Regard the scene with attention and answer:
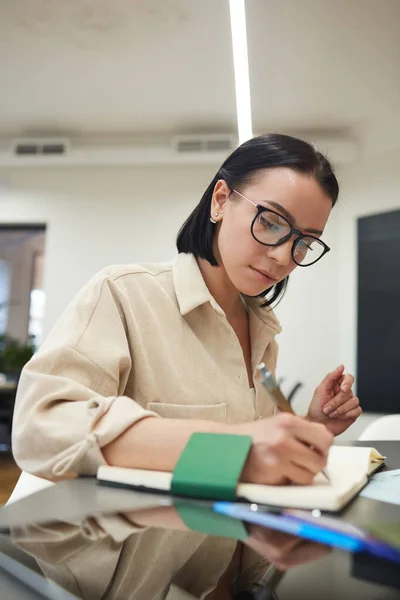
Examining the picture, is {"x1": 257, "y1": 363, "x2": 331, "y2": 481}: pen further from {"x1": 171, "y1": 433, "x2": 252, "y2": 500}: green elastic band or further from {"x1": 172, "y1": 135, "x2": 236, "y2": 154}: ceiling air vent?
{"x1": 172, "y1": 135, "x2": 236, "y2": 154}: ceiling air vent

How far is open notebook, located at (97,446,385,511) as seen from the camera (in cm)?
54

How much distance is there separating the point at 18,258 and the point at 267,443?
720 centimetres

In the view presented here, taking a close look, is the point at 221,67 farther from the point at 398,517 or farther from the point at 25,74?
the point at 398,517

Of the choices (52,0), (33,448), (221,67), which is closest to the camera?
(33,448)

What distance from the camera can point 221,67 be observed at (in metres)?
4.08

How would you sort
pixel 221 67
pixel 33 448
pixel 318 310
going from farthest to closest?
pixel 318 310 → pixel 221 67 → pixel 33 448

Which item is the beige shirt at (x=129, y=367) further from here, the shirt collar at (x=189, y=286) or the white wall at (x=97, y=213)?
the white wall at (x=97, y=213)

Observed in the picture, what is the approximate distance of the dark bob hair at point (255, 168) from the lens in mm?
1082

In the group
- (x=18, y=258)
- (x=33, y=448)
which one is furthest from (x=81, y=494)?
(x=18, y=258)

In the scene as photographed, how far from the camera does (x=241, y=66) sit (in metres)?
3.83

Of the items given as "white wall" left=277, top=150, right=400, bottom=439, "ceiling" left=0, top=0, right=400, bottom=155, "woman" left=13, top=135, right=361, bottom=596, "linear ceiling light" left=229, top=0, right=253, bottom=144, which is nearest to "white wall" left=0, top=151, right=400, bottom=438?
"white wall" left=277, top=150, right=400, bottom=439

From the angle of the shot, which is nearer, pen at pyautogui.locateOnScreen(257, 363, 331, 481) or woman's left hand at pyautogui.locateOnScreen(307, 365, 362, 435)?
pen at pyautogui.locateOnScreen(257, 363, 331, 481)

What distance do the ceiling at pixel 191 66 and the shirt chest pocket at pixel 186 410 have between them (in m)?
3.19

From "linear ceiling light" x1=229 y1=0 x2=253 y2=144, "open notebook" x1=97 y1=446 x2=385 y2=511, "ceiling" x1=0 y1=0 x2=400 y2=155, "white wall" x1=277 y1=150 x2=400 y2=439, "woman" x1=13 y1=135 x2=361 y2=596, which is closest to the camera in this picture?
"open notebook" x1=97 y1=446 x2=385 y2=511
